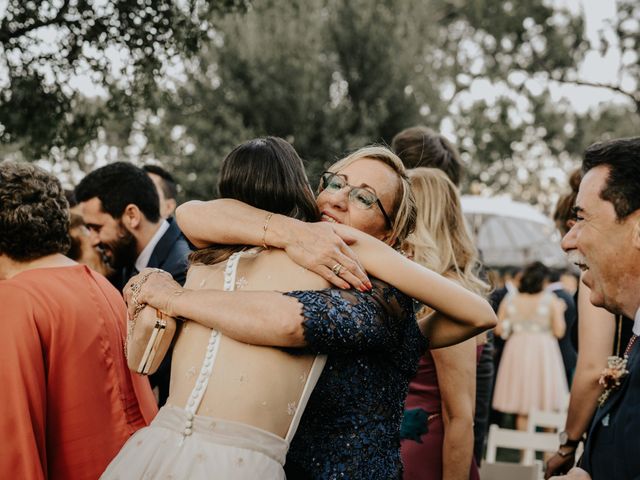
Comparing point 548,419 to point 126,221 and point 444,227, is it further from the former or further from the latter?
point 126,221

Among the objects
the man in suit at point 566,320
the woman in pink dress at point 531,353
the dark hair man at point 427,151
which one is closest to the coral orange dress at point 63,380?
the dark hair man at point 427,151

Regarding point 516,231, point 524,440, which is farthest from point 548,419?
point 516,231

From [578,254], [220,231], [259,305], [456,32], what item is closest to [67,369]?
[220,231]

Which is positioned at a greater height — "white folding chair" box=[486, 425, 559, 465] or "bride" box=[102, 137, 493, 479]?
"bride" box=[102, 137, 493, 479]

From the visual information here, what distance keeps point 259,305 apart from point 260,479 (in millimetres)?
455

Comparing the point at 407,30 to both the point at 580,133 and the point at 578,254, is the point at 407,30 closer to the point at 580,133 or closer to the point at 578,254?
the point at 578,254

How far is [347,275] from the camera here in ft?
6.87

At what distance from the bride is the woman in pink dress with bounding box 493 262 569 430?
8263 millimetres

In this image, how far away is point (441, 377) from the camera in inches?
123

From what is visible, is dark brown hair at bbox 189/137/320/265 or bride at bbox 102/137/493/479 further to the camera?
dark brown hair at bbox 189/137/320/265

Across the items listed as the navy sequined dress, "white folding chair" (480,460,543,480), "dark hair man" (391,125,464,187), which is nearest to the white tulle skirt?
the navy sequined dress

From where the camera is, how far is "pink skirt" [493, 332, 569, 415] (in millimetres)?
10164

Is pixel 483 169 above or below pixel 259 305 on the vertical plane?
Result: below

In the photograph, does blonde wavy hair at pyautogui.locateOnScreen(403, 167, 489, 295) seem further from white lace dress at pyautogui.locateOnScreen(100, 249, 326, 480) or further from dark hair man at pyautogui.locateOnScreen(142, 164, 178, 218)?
dark hair man at pyautogui.locateOnScreen(142, 164, 178, 218)
